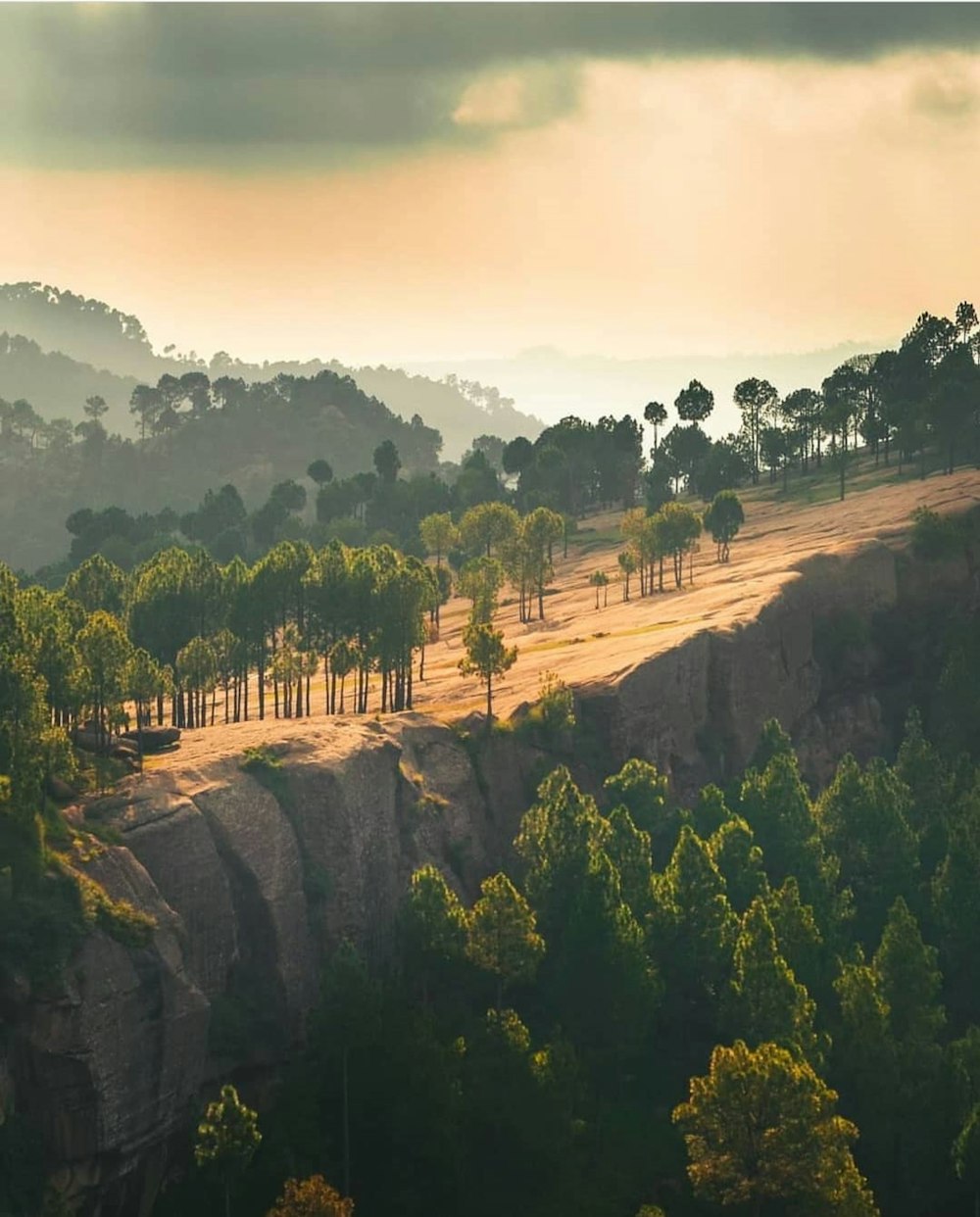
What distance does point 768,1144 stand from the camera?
9144 cm

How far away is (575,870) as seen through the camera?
114125mm

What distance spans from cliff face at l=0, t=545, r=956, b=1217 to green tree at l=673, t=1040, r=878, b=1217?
27.7 m

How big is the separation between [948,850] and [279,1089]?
59829 millimetres

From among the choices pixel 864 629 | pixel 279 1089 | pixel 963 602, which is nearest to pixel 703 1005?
pixel 279 1089

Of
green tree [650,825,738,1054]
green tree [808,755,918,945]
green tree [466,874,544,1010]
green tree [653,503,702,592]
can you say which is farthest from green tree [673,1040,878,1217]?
green tree [653,503,702,592]

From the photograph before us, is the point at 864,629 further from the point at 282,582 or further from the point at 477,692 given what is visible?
the point at 282,582

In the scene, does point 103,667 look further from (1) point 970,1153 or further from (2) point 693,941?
(1) point 970,1153

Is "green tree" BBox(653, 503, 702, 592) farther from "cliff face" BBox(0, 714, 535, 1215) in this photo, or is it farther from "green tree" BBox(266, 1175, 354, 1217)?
"green tree" BBox(266, 1175, 354, 1217)

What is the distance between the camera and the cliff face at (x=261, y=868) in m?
87.6

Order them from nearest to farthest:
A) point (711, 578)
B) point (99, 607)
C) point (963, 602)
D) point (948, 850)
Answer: point (948, 850) → point (99, 607) → point (963, 602) → point (711, 578)

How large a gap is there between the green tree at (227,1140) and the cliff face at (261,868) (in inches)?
233

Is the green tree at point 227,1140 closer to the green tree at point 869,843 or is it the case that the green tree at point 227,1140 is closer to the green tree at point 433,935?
the green tree at point 433,935

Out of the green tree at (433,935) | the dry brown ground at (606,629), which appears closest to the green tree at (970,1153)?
the green tree at (433,935)

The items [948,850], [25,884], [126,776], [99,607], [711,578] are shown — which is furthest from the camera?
[711,578]
